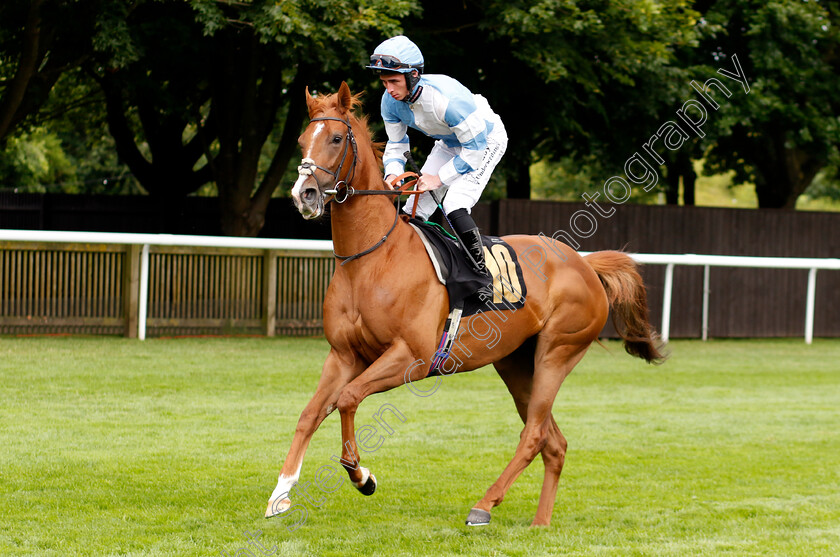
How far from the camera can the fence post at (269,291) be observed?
13.2 m

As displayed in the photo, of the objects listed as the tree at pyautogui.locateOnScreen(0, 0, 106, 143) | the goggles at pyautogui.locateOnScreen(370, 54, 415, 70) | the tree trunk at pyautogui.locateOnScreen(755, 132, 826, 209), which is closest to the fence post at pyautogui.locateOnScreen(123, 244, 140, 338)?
the tree at pyautogui.locateOnScreen(0, 0, 106, 143)

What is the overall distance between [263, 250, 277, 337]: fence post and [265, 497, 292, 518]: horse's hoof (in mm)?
8876

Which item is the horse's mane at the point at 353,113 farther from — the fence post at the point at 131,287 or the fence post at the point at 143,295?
the fence post at the point at 131,287

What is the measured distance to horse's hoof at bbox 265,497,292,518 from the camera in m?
4.42

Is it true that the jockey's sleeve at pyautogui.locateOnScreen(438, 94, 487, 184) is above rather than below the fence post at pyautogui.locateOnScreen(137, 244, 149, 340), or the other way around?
above

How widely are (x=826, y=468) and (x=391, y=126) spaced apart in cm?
414

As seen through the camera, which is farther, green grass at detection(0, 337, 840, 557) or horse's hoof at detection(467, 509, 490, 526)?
horse's hoof at detection(467, 509, 490, 526)

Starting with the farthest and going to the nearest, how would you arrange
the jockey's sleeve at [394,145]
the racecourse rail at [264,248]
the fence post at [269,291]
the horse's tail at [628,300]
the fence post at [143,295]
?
the fence post at [269,291], the fence post at [143,295], the racecourse rail at [264,248], the horse's tail at [628,300], the jockey's sleeve at [394,145]

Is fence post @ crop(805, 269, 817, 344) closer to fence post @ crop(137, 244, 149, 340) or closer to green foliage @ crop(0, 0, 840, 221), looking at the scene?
green foliage @ crop(0, 0, 840, 221)

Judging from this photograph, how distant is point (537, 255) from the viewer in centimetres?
588

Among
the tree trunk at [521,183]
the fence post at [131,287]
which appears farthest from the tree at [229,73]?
the tree trunk at [521,183]

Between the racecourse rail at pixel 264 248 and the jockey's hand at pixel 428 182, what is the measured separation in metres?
5.32

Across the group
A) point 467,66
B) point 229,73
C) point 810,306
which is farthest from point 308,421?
point 810,306

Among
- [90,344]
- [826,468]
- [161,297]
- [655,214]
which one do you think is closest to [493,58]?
[655,214]
